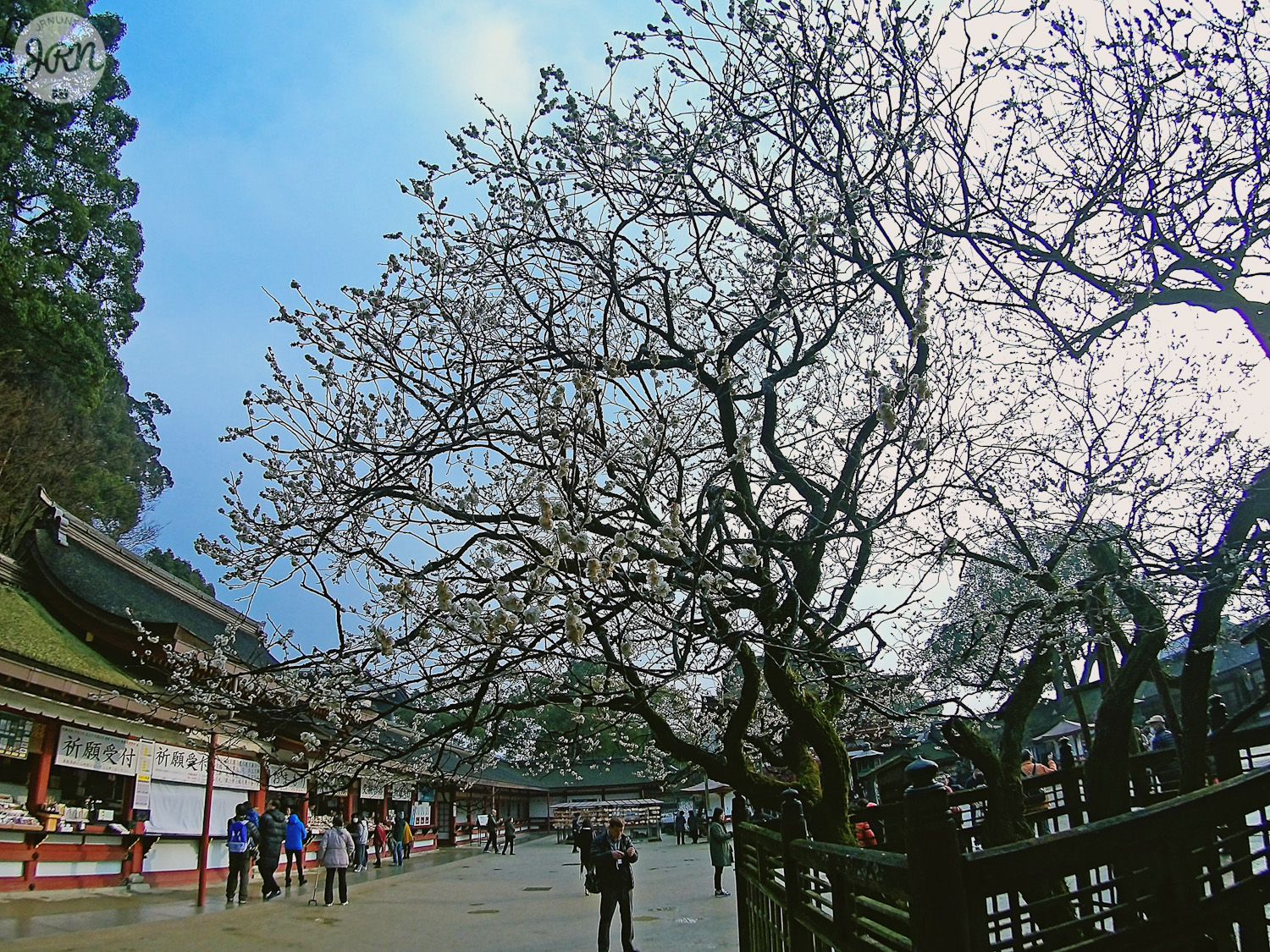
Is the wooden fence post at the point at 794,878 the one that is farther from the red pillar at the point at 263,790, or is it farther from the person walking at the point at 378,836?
the person walking at the point at 378,836

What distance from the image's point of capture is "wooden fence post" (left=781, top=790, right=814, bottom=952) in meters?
3.59

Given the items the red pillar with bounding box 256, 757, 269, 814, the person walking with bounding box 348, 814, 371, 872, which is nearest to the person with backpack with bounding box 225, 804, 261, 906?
the red pillar with bounding box 256, 757, 269, 814

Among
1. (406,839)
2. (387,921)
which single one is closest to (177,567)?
(406,839)

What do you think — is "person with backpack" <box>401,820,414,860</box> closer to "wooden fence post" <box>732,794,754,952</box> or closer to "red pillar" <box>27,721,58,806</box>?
"red pillar" <box>27,721,58,806</box>

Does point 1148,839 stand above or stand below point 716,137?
below

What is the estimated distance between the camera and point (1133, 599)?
6152mm

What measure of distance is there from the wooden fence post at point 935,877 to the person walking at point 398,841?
25.5 meters

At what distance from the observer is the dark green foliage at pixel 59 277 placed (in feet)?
65.1

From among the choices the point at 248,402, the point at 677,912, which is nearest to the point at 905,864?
the point at 248,402

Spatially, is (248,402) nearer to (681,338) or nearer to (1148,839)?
(681,338)

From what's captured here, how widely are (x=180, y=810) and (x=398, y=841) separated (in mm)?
11656

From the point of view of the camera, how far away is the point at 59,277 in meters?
21.0

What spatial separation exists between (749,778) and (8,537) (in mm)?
21248

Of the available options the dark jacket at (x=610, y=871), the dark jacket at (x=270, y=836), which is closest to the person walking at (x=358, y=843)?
the dark jacket at (x=270, y=836)
